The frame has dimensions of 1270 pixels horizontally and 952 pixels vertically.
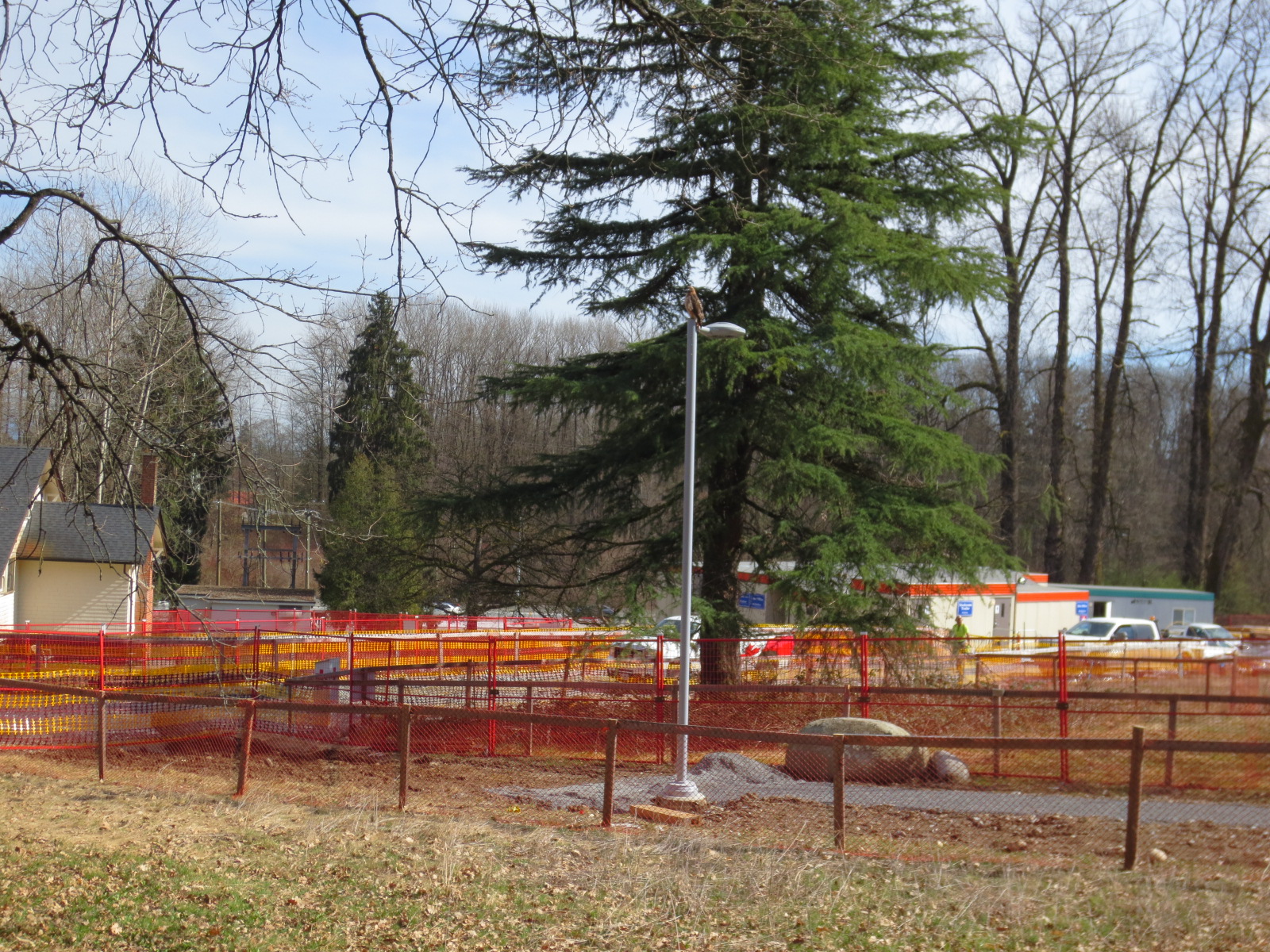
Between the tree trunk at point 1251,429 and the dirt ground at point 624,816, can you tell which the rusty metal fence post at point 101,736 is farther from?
the tree trunk at point 1251,429

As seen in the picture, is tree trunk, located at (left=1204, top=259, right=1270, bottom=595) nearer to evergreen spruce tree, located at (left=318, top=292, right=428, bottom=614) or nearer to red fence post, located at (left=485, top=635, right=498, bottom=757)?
evergreen spruce tree, located at (left=318, top=292, right=428, bottom=614)

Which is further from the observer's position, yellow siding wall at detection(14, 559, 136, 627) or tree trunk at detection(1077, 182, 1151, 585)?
tree trunk at detection(1077, 182, 1151, 585)

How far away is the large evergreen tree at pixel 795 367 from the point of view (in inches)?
A: 727

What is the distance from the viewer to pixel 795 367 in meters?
19.2

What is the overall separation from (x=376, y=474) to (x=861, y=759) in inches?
995

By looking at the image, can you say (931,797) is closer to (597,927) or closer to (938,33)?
(597,927)

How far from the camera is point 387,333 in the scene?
7223 mm

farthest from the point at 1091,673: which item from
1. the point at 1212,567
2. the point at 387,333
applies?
the point at 1212,567

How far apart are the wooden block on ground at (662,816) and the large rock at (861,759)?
2474mm

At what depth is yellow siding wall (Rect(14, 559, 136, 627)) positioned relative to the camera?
3278 cm

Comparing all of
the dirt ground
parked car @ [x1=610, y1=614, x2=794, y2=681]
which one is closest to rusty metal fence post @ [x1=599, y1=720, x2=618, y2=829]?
the dirt ground

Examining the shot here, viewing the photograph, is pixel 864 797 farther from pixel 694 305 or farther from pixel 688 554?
pixel 694 305

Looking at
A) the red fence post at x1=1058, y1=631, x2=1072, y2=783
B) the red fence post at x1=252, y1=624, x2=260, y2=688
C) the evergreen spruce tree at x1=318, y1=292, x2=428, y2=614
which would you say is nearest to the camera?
the evergreen spruce tree at x1=318, y1=292, x2=428, y2=614

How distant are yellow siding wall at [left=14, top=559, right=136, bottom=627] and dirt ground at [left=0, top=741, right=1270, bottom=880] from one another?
19540 mm
